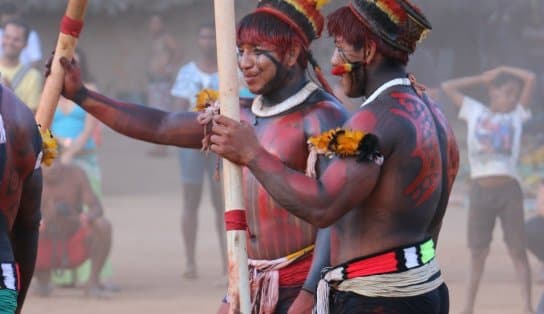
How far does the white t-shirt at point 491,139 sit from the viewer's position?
10.6 metres

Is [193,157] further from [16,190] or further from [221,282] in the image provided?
[16,190]

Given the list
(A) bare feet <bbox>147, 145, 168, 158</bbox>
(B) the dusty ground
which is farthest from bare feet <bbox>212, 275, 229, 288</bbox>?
(A) bare feet <bbox>147, 145, 168, 158</bbox>

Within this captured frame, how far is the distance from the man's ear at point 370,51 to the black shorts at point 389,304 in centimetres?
81

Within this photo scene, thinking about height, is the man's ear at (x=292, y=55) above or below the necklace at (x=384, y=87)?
above

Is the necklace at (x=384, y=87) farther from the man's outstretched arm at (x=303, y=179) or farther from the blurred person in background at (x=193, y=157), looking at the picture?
the blurred person in background at (x=193, y=157)

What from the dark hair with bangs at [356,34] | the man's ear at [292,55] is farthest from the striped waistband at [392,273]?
the man's ear at [292,55]

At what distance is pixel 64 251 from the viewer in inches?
432

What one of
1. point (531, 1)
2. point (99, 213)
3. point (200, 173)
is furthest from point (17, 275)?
point (531, 1)

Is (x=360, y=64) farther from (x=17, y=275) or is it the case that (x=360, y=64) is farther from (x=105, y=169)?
(x=105, y=169)

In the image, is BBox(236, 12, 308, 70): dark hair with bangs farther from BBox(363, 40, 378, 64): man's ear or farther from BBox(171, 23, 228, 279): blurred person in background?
BBox(171, 23, 228, 279): blurred person in background

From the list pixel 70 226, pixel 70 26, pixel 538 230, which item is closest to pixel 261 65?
pixel 70 26

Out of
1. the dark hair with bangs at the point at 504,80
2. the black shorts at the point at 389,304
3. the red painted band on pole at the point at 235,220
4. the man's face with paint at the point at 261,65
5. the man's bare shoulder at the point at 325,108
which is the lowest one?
the black shorts at the point at 389,304

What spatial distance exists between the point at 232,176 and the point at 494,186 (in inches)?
246

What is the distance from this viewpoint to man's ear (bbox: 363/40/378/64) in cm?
472
